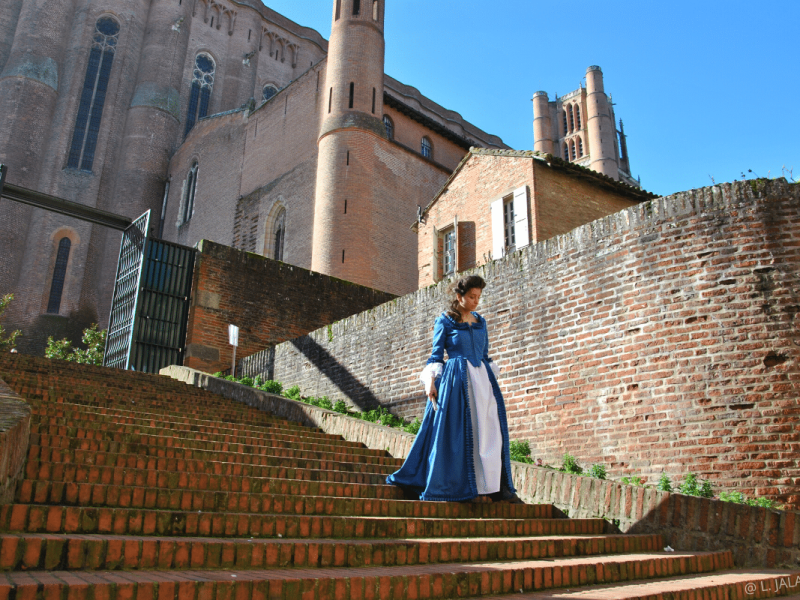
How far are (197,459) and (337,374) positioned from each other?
6.81 m

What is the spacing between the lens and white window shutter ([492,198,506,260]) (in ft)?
50.4

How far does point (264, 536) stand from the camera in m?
3.66

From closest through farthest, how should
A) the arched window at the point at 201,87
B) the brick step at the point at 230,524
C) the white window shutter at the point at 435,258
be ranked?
the brick step at the point at 230,524, the white window shutter at the point at 435,258, the arched window at the point at 201,87

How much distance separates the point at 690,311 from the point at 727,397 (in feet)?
3.19

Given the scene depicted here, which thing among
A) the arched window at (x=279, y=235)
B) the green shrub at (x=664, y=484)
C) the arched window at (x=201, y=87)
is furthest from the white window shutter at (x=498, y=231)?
the arched window at (x=201, y=87)

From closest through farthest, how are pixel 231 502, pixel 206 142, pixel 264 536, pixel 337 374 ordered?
pixel 264 536 < pixel 231 502 < pixel 337 374 < pixel 206 142

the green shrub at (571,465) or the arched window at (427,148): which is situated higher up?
the arched window at (427,148)

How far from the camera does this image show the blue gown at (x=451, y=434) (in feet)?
16.9

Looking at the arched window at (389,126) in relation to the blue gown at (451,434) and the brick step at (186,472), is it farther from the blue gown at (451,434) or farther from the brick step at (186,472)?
the brick step at (186,472)

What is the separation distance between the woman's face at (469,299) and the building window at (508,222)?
9814mm

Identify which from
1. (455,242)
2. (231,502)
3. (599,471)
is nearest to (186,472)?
(231,502)

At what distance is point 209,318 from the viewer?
49.7ft

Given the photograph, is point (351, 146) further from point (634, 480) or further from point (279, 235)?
point (634, 480)

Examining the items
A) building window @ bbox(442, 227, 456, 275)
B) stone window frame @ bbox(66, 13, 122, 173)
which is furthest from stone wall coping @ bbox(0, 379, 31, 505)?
stone window frame @ bbox(66, 13, 122, 173)
